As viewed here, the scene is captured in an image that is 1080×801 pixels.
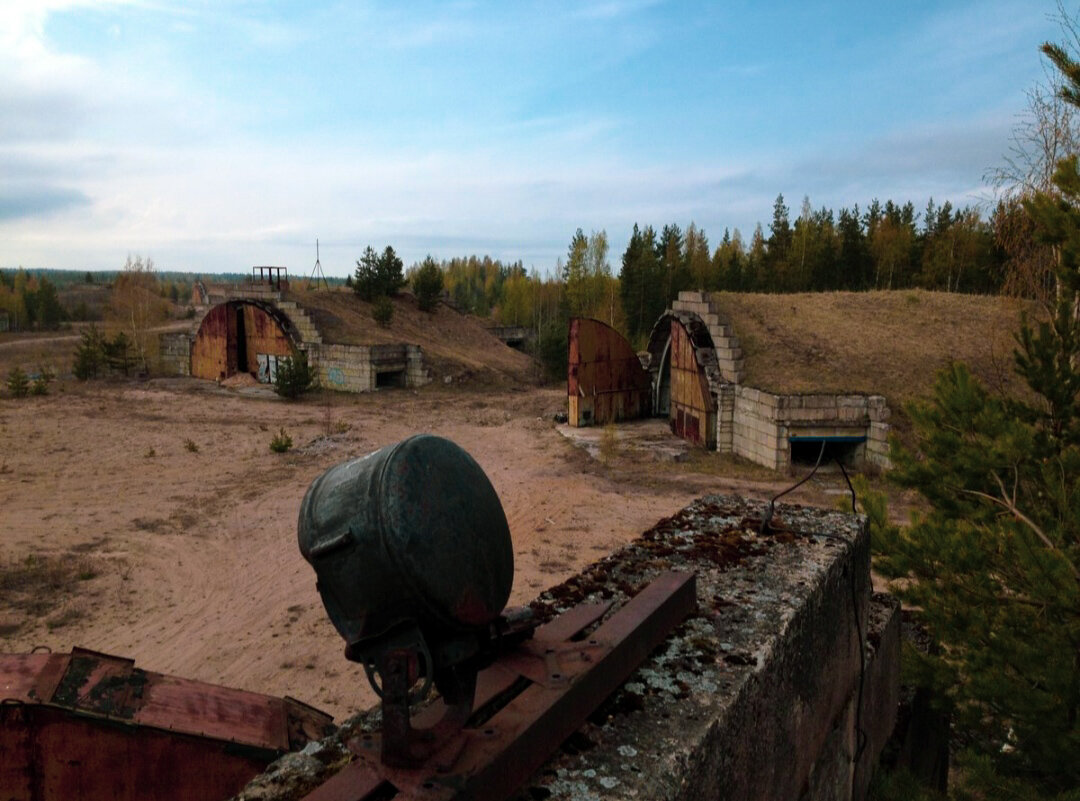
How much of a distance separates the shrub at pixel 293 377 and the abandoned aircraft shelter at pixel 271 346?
76.0 inches

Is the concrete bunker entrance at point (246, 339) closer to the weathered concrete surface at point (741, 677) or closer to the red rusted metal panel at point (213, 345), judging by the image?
the red rusted metal panel at point (213, 345)

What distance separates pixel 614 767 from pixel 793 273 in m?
44.4

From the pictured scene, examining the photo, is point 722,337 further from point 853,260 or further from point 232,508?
point 853,260

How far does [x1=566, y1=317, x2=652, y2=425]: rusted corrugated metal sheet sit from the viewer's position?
2148 centimetres

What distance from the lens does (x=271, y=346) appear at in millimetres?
30812

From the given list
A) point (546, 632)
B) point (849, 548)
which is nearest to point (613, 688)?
point (546, 632)

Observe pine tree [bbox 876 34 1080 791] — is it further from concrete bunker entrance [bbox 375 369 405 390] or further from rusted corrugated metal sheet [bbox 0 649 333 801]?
concrete bunker entrance [bbox 375 369 405 390]

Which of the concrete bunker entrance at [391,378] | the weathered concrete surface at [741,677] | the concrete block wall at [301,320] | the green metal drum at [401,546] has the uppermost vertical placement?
the concrete block wall at [301,320]

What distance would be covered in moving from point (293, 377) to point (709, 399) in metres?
15.4

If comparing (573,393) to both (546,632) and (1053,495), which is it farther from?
(546,632)

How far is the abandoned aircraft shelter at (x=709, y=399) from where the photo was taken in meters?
16.6

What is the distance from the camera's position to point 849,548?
12.5ft

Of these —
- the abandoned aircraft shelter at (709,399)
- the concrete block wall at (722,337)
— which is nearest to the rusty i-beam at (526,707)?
the abandoned aircraft shelter at (709,399)

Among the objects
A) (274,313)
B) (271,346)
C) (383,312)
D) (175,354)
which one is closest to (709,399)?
(271,346)
